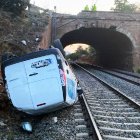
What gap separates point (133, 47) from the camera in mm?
35281

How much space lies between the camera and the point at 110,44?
42094mm

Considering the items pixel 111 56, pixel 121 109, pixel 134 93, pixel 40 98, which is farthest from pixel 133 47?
pixel 40 98

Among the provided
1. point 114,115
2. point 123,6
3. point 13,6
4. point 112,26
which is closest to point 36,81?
point 114,115

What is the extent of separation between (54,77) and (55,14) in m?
25.3

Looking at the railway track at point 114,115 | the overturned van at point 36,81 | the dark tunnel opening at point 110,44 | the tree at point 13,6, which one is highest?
the tree at point 13,6

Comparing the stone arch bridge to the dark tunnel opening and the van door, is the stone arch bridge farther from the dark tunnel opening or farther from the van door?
the van door

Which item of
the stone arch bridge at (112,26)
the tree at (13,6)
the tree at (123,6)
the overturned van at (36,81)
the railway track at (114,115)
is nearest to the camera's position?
the railway track at (114,115)

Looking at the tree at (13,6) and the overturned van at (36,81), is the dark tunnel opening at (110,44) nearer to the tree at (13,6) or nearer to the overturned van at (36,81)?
the tree at (13,6)

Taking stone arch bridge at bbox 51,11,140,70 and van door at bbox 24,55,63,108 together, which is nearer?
van door at bbox 24,55,63,108

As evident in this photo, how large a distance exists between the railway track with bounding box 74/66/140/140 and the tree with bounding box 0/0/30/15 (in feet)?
42.9

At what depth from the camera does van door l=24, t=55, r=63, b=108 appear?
31.5 ft

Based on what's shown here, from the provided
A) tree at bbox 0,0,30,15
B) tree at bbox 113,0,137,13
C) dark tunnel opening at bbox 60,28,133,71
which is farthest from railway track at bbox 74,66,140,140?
tree at bbox 113,0,137,13

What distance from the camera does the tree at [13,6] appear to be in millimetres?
25844

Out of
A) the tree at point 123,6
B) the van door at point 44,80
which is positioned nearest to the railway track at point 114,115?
the van door at point 44,80
